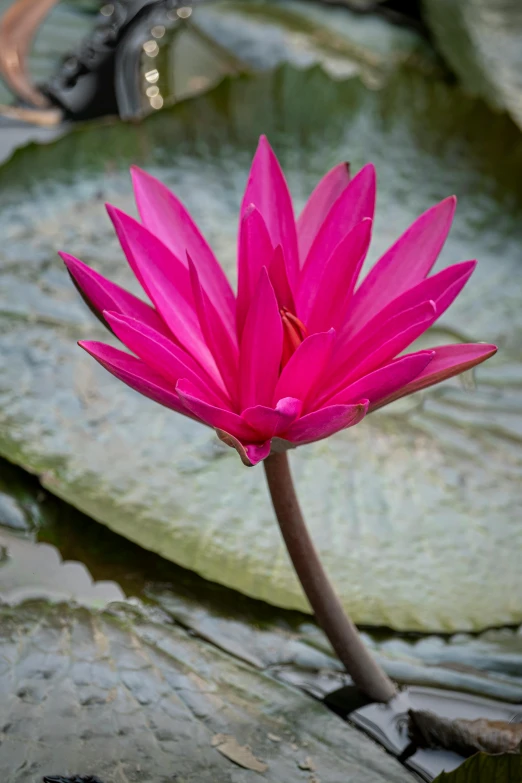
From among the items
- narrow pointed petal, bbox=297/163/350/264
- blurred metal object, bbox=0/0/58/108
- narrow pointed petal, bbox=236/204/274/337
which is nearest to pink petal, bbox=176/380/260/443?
narrow pointed petal, bbox=236/204/274/337

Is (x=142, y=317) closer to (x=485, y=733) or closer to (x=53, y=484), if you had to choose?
(x=53, y=484)

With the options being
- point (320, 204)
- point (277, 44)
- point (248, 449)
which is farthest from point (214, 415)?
point (277, 44)

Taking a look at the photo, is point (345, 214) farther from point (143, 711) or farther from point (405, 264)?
point (143, 711)

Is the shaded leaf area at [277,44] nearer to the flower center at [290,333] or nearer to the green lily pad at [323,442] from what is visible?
the green lily pad at [323,442]

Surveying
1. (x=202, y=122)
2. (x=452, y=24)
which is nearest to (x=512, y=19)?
(x=452, y=24)

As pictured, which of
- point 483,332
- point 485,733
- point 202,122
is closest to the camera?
point 485,733

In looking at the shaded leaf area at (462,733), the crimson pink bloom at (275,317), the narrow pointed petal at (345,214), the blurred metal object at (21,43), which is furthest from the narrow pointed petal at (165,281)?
the blurred metal object at (21,43)
